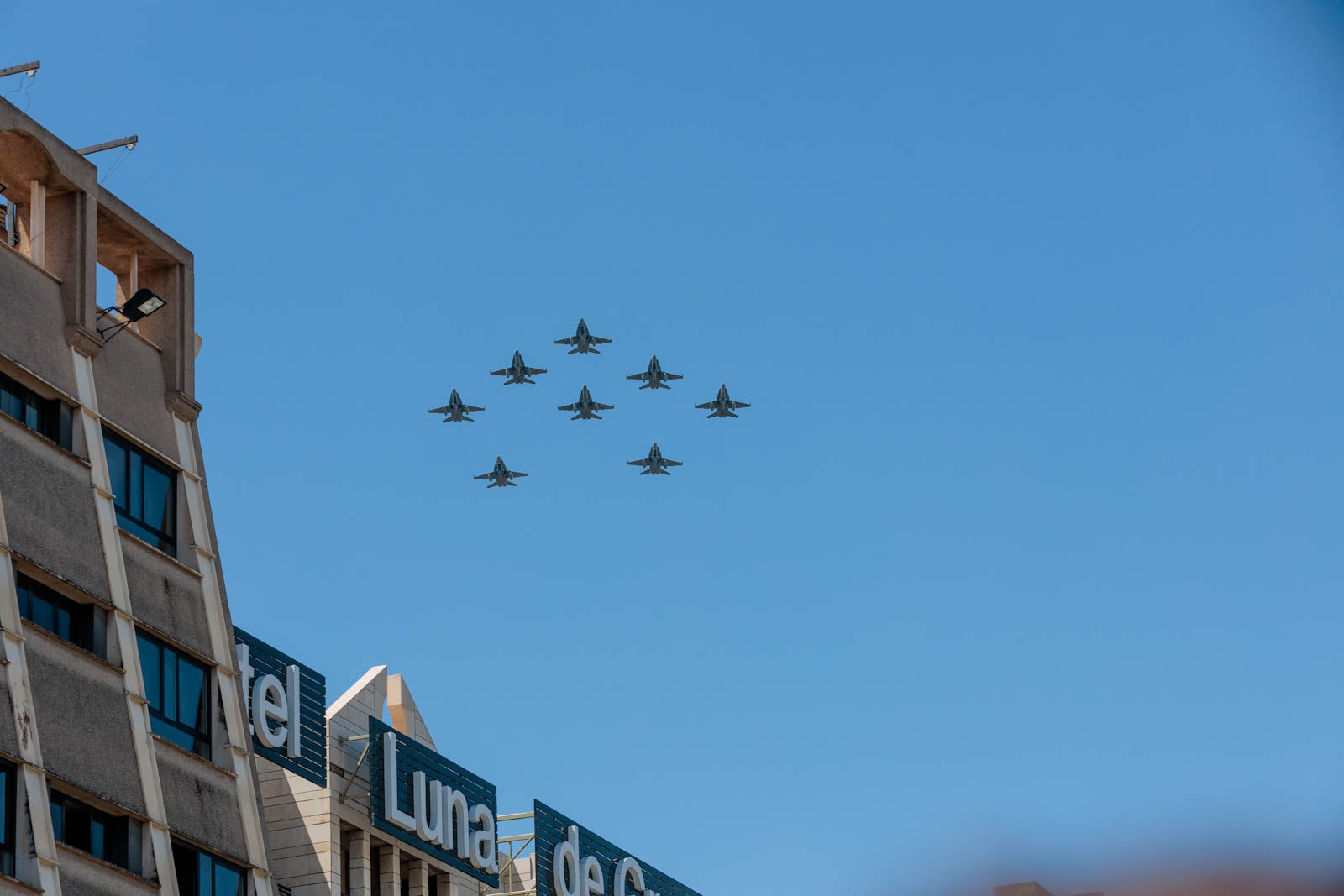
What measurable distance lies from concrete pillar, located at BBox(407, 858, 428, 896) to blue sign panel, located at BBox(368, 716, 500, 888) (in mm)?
601

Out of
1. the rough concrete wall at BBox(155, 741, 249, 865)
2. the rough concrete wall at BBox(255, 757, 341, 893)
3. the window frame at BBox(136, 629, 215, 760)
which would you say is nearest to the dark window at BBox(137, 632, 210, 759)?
the window frame at BBox(136, 629, 215, 760)

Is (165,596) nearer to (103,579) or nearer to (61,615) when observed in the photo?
(103,579)

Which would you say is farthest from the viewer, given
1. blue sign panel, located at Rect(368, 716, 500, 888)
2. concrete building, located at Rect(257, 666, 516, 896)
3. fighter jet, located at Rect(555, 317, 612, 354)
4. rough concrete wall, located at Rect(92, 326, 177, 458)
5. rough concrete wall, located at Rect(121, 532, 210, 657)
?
fighter jet, located at Rect(555, 317, 612, 354)

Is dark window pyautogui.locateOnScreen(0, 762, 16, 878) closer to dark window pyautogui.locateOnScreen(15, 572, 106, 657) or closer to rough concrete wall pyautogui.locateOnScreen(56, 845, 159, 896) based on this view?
rough concrete wall pyautogui.locateOnScreen(56, 845, 159, 896)

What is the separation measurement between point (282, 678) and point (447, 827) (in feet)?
30.4

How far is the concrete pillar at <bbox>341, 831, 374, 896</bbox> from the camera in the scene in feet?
217

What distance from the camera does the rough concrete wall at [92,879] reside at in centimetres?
4441

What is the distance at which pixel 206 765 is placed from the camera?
50531mm

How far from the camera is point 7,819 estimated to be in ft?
141

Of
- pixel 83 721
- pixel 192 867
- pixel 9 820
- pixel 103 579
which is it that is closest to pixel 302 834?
pixel 192 867

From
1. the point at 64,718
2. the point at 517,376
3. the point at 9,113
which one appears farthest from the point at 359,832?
the point at 517,376

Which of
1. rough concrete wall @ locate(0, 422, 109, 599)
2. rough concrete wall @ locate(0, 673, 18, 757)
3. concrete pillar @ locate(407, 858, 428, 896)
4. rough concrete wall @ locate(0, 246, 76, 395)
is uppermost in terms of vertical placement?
rough concrete wall @ locate(0, 246, 76, 395)

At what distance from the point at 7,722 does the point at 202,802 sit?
297 inches

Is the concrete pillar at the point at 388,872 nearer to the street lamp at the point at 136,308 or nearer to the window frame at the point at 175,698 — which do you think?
the window frame at the point at 175,698
